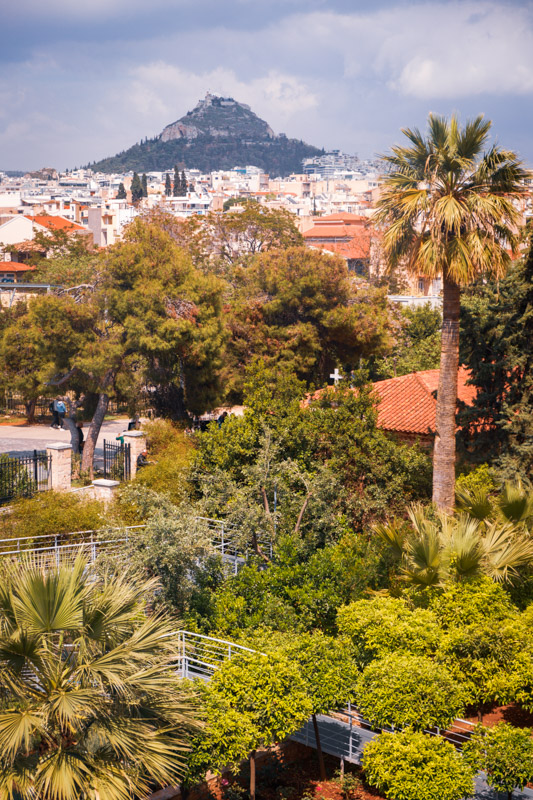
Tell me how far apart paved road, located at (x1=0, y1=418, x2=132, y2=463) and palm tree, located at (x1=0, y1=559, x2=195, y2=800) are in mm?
18804

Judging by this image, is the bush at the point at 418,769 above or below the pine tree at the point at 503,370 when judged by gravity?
below

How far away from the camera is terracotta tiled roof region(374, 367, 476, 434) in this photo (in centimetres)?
2075

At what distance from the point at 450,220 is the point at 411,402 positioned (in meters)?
8.13

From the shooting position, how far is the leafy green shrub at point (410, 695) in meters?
8.93

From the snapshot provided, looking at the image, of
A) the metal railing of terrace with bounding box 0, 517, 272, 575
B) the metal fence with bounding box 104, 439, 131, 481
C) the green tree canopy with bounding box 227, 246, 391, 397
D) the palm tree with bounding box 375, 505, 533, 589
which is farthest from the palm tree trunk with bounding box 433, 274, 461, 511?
the green tree canopy with bounding box 227, 246, 391, 397

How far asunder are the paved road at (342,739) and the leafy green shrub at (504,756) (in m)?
1.23

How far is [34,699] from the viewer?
7.19 meters

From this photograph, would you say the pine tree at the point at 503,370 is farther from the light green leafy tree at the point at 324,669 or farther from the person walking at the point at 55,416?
the person walking at the point at 55,416

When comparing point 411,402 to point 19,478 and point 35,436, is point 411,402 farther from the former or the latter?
point 35,436

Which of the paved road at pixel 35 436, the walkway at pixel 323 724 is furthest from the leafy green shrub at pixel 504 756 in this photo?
the paved road at pixel 35 436

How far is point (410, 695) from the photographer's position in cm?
897

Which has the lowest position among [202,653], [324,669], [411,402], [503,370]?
[202,653]

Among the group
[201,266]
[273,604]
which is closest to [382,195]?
[273,604]

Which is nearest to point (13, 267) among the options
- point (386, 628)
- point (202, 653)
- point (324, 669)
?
point (202, 653)
